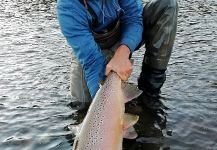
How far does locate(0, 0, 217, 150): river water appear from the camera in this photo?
4922 millimetres

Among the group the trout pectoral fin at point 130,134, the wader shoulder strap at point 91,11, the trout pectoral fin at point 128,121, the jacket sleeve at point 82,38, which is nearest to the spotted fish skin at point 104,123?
the trout pectoral fin at point 128,121

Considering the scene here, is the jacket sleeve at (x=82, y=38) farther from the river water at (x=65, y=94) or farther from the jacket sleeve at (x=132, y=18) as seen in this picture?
the river water at (x=65, y=94)

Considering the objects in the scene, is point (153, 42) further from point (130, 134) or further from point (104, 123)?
point (104, 123)

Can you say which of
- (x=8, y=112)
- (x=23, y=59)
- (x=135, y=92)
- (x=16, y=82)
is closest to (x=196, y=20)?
(x=23, y=59)

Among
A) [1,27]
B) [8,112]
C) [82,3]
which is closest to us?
[82,3]

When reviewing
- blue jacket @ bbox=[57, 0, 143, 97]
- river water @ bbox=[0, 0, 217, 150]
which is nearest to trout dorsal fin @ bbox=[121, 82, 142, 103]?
blue jacket @ bbox=[57, 0, 143, 97]

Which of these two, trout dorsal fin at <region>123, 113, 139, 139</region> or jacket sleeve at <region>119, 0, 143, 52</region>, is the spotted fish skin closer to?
trout dorsal fin at <region>123, 113, 139, 139</region>

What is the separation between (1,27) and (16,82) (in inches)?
186

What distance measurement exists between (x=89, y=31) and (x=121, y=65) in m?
0.74

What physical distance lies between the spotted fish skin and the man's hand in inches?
9.1

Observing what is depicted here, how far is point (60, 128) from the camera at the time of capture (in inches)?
209

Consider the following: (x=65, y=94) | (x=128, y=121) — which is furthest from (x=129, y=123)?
(x=65, y=94)

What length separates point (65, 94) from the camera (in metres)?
6.29

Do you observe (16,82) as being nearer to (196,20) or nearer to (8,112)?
(8,112)
